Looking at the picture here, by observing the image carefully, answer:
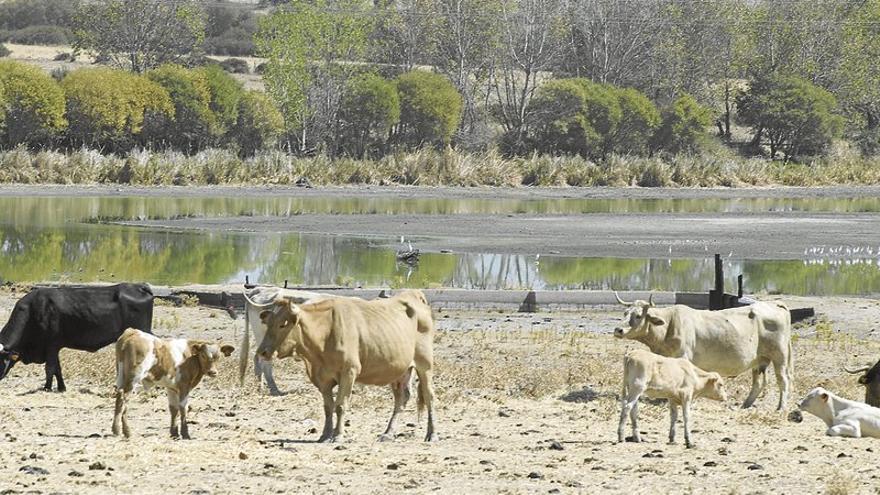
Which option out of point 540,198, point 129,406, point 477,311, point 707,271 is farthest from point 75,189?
point 129,406

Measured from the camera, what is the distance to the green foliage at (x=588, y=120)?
74750 millimetres

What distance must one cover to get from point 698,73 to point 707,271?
197 feet

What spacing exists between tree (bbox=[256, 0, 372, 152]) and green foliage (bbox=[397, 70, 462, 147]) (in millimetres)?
2844

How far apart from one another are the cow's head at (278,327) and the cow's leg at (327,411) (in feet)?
2.16

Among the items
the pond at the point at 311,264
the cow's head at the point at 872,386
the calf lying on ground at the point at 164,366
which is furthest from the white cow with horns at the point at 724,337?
the pond at the point at 311,264

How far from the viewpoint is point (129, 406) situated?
15.8m

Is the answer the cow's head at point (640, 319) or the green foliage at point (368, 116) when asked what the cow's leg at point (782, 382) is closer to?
the cow's head at point (640, 319)

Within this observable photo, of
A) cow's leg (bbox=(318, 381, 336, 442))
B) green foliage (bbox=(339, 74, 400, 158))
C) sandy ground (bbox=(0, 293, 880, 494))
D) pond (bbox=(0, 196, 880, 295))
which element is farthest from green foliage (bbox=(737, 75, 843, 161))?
cow's leg (bbox=(318, 381, 336, 442))

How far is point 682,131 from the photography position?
78.2m

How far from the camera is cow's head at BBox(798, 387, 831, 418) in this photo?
48.6ft

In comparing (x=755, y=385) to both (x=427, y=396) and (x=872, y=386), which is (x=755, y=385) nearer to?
(x=872, y=386)

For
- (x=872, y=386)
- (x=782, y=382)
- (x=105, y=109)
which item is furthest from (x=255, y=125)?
(x=872, y=386)

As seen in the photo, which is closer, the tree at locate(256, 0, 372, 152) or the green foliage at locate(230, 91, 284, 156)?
the green foliage at locate(230, 91, 284, 156)

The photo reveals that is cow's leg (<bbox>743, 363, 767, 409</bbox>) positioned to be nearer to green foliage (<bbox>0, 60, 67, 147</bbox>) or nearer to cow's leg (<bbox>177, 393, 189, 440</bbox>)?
cow's leg (<bbox>177, 393, 189, 440</bbox>)
